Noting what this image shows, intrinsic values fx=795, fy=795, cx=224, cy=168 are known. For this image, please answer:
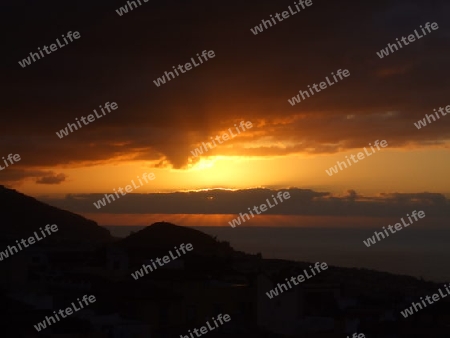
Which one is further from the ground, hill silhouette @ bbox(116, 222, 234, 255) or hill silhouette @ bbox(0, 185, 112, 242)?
hill silhouette @ bbox(0, 185, 112, 242)

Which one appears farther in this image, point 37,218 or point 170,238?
point 37,218

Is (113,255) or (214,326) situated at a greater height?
(113,255)

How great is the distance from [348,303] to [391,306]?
2334 mm

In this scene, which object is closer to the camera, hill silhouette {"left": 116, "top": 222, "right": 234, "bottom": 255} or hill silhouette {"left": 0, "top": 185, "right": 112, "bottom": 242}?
hill silhouette {"left": 116, "top": 222, "right": 234, "bottom": 255}

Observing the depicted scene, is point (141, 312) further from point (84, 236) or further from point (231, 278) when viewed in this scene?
point (84, 236)

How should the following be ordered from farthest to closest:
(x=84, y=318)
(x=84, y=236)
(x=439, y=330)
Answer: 1. (x=84, y=236)
2. (x=439, y=330)
3. (x=84, y=318)

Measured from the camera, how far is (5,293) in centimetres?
3180

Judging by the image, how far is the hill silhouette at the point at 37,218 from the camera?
87.2 m

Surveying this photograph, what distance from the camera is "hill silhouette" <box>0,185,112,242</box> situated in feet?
286

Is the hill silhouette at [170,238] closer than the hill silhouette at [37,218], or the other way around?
the hill silhouette at [170,238]

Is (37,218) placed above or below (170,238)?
above

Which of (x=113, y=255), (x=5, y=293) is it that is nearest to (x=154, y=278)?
(x=113, y=255)

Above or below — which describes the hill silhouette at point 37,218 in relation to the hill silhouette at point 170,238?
above

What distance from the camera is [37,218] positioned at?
93438mm
